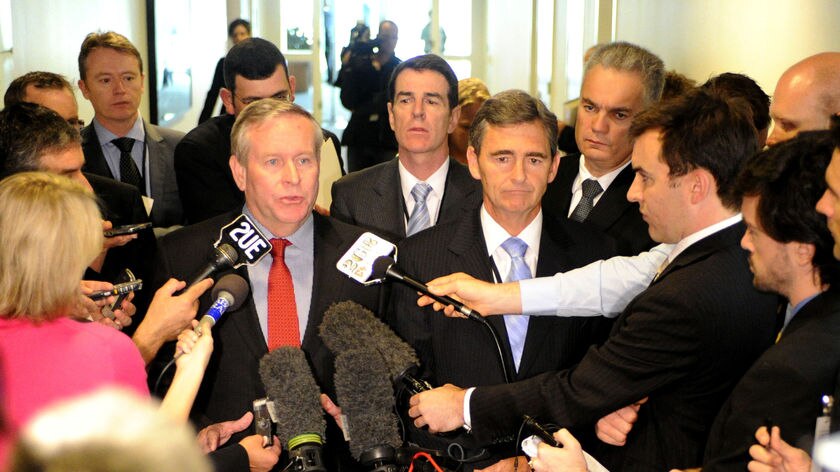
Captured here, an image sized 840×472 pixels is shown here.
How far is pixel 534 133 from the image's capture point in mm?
2984

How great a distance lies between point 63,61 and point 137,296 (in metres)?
4.81

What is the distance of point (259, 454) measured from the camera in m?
2.33

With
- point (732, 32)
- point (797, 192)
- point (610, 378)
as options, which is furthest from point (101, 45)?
point (732, 32)

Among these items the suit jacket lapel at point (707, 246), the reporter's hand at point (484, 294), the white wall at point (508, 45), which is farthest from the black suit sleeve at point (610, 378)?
the white wall at point (508, 45)

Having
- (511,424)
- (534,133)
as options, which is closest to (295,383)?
(511,424)

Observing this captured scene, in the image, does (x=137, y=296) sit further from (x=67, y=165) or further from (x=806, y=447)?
(x=806, y=447)

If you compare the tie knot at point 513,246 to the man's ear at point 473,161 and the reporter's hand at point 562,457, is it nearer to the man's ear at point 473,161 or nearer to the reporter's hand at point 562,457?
the man's ear at point 473,161

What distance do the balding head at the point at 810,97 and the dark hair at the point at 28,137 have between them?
2.41m

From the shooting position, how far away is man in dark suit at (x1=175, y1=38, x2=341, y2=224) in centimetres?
407

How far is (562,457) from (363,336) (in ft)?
1.74

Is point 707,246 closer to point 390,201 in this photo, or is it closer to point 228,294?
point 228,294

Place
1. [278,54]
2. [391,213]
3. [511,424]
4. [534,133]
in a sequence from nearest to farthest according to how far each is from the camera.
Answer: [511,424] < [534,133] < [391,213] < [278,54]

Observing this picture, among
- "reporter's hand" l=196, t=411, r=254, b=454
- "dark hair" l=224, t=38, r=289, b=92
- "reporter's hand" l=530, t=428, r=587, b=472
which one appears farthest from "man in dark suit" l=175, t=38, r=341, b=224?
"reporter's hand" l=530, t=428, r=587, b=472

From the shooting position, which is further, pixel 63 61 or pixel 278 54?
pixel 63 61
